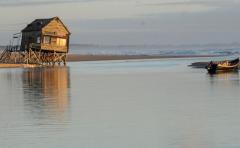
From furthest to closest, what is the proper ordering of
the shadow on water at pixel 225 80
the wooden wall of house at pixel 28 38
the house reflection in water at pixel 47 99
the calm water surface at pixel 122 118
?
the wooden wall of house at pixel 28 38 < the shadow on water at pixel 225 80 < the house reflection in water at pixel 47 99 < the calm water surface at pixel 122 118


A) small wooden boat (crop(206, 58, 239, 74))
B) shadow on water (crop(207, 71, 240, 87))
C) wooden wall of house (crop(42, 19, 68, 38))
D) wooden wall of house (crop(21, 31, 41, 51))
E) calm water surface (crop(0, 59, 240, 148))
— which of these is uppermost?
wooden wall of house (crop(42, 19, 68, 38))

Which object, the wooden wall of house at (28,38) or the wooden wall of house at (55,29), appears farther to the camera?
the wooden wall of house at (28,38)

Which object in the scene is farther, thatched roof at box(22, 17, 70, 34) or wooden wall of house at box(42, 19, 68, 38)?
thatched roof at box(22, 17, 70, 34)

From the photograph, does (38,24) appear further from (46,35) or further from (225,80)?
(225,80)

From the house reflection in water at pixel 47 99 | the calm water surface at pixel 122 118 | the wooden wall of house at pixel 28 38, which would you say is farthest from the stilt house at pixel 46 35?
the calm water surface at pixel 122 118

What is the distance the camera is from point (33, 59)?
A: 7875 centimetres

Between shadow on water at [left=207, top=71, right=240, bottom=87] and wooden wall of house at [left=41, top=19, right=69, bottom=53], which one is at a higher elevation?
wooden wall of house at [left=41, top=19, right=69, bottom=53]

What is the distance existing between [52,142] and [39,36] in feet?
189

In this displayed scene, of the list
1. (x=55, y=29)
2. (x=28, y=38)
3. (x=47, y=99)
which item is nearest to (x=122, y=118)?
(x=47, y=99)

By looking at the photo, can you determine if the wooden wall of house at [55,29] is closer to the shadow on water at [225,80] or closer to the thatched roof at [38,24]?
the thatched roof at [38,24]

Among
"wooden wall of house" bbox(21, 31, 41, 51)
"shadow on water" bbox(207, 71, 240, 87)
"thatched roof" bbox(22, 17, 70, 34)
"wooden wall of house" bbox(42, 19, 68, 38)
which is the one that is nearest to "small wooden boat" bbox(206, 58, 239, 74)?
"shadow on water" bbox(207, 71, 240, 87)

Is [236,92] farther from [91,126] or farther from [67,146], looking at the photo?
[67,146]

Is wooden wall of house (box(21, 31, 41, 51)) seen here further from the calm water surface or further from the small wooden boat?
the calm water surface

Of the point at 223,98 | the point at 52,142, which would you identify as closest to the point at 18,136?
the point at 52,142
